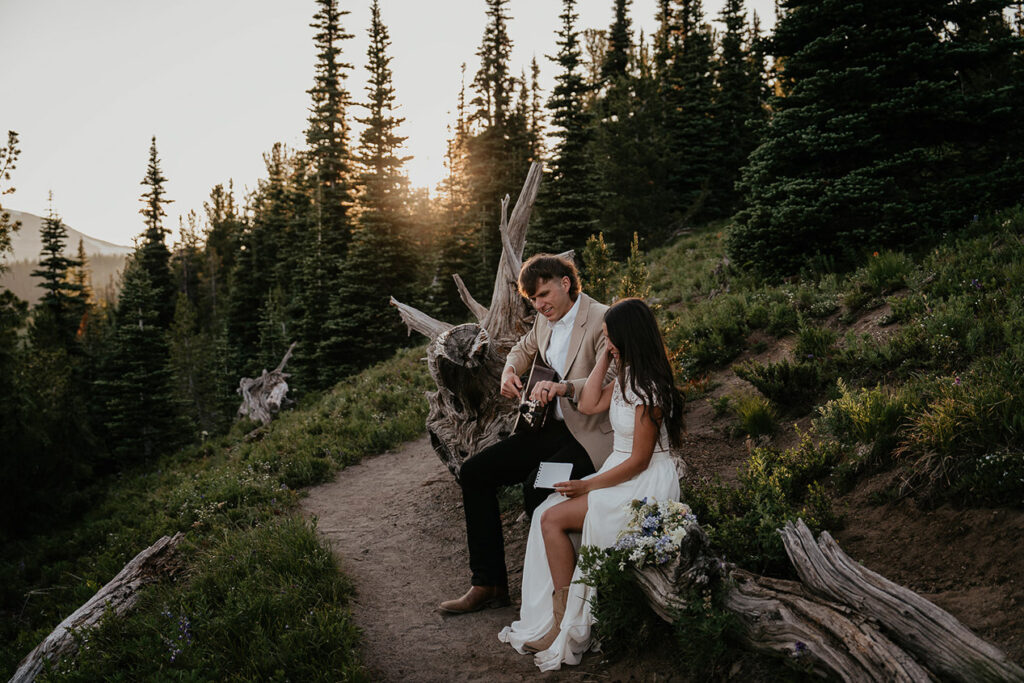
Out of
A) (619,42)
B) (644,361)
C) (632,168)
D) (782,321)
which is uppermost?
(619,42)

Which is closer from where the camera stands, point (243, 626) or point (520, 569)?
point (243, 626)

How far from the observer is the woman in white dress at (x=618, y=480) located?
3482mm

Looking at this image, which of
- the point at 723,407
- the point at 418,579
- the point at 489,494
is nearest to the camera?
the point at 489,494

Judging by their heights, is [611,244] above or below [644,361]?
above

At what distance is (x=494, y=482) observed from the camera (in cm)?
447

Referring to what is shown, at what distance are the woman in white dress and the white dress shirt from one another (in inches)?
28.8

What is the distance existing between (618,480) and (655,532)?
47 cm

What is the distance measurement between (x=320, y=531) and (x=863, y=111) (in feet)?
36.3

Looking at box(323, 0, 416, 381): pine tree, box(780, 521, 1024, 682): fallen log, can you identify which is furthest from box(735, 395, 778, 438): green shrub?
box(323, 0, 416, 381): pine tree

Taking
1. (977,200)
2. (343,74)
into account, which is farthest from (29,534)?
(343,74)

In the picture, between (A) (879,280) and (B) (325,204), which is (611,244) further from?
(B) (325,204)

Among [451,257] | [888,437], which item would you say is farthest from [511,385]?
[451,257]

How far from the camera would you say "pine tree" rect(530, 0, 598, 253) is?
23.0 meters

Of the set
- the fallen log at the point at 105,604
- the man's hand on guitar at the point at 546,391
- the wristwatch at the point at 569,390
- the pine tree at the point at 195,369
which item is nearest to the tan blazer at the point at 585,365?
the wristwatch at the point at 569,390
